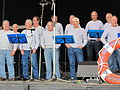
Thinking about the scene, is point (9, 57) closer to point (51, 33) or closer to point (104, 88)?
point (51, 33)

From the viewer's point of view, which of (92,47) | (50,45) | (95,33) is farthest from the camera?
(92,47)

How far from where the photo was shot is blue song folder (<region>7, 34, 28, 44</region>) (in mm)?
8266

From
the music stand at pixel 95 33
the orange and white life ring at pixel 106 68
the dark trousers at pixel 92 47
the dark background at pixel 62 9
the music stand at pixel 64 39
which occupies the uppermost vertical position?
the dark background at pixel 62 9

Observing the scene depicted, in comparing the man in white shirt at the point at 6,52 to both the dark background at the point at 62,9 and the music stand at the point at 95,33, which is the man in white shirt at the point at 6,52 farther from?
the dark background at the point at 62,9

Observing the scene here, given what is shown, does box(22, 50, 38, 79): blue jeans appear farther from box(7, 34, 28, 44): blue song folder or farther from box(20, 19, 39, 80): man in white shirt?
box(7, 34, 28, 44): blue song folder

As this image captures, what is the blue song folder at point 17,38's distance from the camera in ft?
27.1

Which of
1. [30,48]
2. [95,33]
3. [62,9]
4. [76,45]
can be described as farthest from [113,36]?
[62,9]

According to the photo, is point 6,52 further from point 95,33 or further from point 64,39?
point 95,33

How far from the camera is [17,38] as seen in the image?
8.32 metres

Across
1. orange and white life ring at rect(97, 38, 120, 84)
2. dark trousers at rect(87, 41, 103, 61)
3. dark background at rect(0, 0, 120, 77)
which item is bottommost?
orange and white life ring at rect(97, 38, 120, 84)

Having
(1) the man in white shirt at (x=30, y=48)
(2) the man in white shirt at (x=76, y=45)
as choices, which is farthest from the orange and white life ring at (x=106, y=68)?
(1) the man in white shirt at (x=30, y=48)

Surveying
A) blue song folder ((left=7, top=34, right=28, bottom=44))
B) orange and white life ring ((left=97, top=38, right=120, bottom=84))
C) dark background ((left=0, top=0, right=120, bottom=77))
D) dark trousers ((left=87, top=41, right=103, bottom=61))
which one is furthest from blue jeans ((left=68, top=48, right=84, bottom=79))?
dark background ((left=0, top=0, right=120, bottom=77))

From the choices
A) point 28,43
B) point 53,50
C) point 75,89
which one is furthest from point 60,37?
point 75,89

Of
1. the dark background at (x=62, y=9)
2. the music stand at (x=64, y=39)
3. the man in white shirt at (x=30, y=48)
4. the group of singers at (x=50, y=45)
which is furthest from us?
the dark background at (x=62, y=9)
